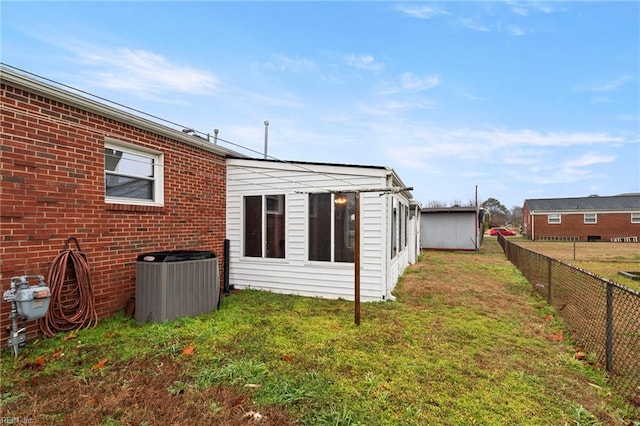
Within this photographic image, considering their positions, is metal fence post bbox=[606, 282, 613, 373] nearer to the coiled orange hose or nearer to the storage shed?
the coiled orange hose

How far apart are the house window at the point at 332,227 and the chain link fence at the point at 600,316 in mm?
3759

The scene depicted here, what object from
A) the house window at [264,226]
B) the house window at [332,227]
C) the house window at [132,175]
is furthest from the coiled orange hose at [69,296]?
the house window at [332,227]

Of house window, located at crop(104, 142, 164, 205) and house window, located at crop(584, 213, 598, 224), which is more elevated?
house window, located at crop(104, 142, 164, 205)

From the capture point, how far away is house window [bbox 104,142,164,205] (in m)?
4.76

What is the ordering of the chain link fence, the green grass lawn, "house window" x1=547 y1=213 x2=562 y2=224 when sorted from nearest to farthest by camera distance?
the green grass lawn
the chain link fence
"house window" x1=547 y1=213 x2=562 y2=224

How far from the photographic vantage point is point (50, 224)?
3.91 metres

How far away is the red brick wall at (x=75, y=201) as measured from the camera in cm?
354

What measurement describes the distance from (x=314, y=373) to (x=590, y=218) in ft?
124

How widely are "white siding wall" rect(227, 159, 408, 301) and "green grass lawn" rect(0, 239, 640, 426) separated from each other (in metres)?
1.16

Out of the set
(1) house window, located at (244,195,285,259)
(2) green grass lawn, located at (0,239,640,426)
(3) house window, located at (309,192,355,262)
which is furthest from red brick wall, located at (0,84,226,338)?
A: (3) house window, located at (309,192,355,262)

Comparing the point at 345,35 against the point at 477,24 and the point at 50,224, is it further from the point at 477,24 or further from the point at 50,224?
the point at 50,224

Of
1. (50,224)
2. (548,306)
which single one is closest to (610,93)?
(548,306)

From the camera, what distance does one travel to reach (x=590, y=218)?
29125mm

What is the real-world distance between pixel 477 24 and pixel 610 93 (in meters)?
9.92
